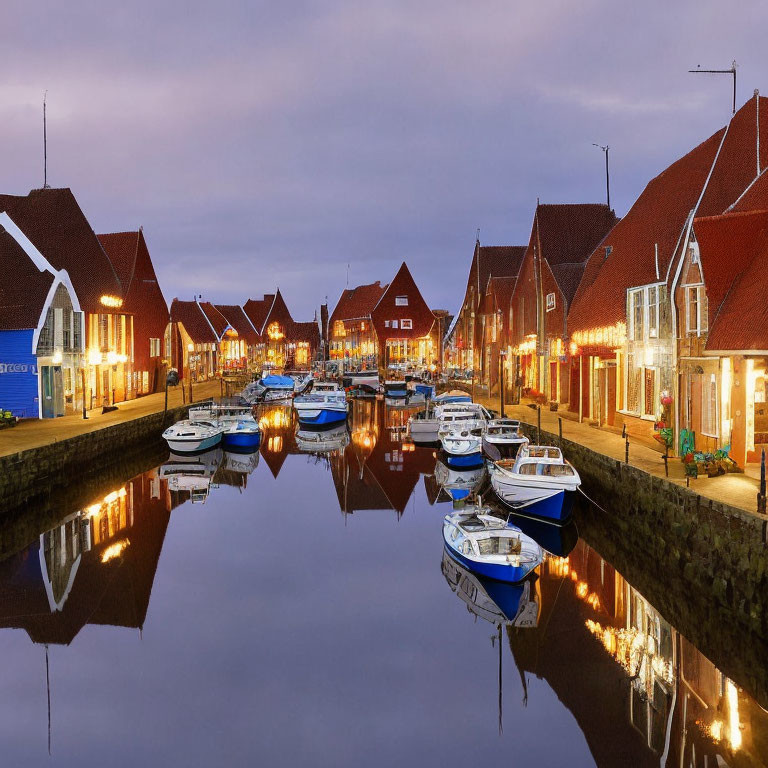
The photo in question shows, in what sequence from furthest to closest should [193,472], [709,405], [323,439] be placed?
[323,439], [193,472], [709,405]

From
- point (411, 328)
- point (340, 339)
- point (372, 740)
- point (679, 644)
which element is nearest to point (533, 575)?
point (679, 644)

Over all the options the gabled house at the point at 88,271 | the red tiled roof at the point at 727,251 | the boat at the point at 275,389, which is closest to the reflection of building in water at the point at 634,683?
the red tiled roof at the point at 727,251

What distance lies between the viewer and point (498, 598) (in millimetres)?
17312

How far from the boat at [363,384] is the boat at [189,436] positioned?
42768 mm

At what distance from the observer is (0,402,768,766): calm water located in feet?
38.5

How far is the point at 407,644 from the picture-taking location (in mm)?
15344

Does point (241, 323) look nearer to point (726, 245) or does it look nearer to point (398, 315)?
point (398, 315)

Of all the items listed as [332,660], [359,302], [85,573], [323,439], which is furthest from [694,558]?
[359,302]

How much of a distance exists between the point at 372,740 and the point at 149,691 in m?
Result: 4.48

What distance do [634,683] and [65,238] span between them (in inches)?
1809

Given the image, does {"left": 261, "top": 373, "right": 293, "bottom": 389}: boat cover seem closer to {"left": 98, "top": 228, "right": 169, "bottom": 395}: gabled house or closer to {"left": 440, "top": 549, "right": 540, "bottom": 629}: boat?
{"left": 98, "top": 228, "right": 169, "bottom": 395}: gabled house

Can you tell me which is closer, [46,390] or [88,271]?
[46,390]

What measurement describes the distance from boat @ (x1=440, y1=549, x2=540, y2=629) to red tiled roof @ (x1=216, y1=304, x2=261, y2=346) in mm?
106391

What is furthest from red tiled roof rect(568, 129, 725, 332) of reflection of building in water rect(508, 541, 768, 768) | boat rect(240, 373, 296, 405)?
boat rect(240, 373, 296, 405)
